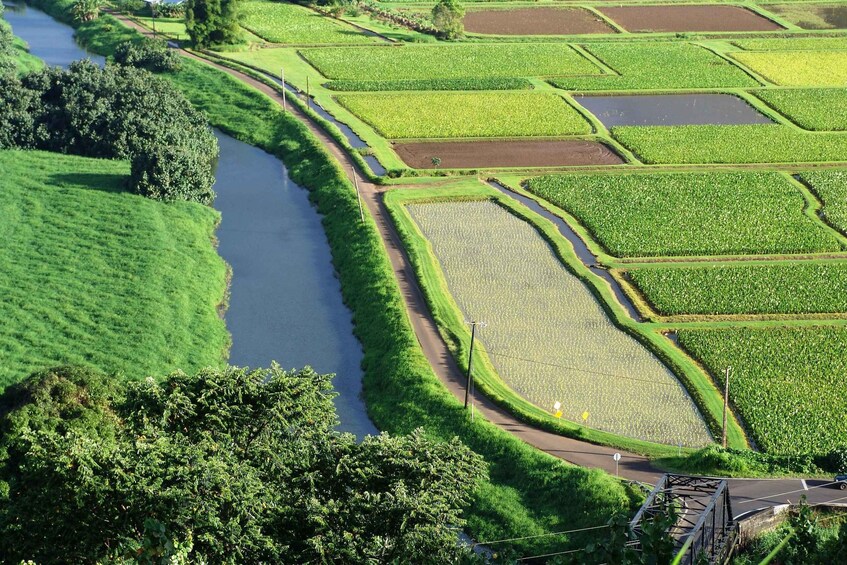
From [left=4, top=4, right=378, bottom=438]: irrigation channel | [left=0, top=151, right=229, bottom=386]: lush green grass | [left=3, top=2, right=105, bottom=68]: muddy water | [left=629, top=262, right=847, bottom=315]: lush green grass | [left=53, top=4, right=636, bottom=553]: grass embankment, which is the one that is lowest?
[left=3, top=2, right=105, bottom=68]: muddy water

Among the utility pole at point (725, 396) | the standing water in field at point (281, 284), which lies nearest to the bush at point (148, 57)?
the standing water in field at point (281, 284)

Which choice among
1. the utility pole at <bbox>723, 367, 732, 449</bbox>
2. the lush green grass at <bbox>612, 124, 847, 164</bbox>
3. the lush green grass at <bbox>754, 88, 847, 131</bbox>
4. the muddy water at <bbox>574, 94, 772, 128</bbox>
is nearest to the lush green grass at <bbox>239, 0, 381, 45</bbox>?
the muddy water at <bbox>574, 94, 772, 128</bbox>

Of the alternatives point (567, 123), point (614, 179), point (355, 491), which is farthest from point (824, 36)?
point (355, 491)

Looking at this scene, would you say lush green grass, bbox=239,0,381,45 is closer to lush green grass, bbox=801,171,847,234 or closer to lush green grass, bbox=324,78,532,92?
lush green grass, bbox=324,78,532,92

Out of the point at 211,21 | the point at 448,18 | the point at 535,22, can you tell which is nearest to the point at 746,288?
the point at 448,18

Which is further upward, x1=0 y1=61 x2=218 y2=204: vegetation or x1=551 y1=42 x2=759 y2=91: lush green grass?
x1=551 y1=42 x2=759 y2=91: lush green grass

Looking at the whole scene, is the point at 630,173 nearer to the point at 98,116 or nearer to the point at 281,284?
the point at 281,284
